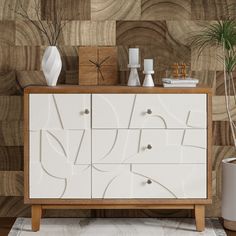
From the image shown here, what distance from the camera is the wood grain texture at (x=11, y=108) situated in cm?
439

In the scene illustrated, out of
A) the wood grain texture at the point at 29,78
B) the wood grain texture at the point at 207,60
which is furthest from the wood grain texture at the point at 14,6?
the wood grain texture at the point at 207,60

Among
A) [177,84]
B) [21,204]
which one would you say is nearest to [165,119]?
[177,84]

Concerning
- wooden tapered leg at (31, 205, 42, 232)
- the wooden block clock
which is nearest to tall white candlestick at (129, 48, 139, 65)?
the wooden block clock

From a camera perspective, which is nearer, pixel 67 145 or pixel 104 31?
pixel 67 145

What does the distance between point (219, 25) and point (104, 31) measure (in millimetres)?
718

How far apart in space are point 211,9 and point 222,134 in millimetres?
794

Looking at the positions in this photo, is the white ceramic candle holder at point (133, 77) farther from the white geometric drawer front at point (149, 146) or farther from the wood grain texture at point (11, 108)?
the wood grain texture at point (11, 108)

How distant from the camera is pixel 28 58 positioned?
4.38 metres

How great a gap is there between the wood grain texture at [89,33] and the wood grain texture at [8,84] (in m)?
0.38

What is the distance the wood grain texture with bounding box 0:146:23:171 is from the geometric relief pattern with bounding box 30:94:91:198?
0.45 meters

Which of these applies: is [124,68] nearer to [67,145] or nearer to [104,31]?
[104,31]

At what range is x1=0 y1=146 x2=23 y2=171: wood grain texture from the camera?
443 cm

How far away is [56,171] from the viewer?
401 centimetres

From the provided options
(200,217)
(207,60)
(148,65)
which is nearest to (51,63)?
(148,65)
